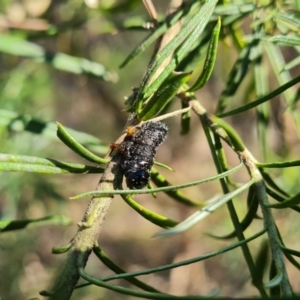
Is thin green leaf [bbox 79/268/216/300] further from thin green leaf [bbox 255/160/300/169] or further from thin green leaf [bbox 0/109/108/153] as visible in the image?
thin green leaf [bbox 0/109/108/153]

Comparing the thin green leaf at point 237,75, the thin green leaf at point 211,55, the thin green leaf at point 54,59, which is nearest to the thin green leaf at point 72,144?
the thin green leaf at point 211,55

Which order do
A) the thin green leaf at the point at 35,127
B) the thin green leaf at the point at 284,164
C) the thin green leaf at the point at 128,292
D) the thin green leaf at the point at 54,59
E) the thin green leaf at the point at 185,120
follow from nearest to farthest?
1. the thin green leaf at the point at 128,292
2. the thin green leaf at the point at 284,164
3. the thin green leaf at the point at 185,120
4. the thin green leaf at the point at 35,127
5. the thin green leaf at the point at 54,59

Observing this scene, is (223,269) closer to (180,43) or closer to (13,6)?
(13,6)

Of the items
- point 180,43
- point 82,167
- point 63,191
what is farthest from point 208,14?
point 63,191

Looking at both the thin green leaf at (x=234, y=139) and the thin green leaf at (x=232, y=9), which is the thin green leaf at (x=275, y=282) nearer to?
the thin green leaf at (x=234, y=139)

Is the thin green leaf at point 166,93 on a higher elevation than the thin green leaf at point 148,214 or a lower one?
higher

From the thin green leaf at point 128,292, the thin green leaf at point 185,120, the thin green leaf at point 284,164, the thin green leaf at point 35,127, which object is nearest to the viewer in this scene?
the thin green leaf at point 128,292

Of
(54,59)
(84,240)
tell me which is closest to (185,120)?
(84,240)
